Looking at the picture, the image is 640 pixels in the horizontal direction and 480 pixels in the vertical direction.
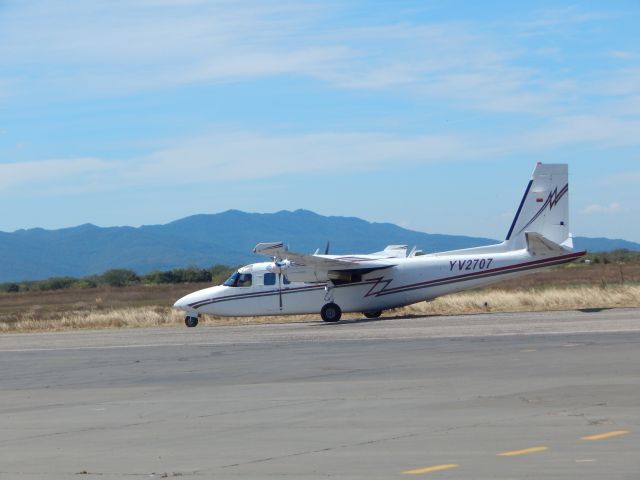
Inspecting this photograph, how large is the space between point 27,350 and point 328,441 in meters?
18.1

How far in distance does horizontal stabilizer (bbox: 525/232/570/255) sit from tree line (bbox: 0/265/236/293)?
47.7 meters

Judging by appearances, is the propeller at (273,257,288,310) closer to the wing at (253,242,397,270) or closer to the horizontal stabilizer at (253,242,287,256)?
the wing at (253,242,397,270)

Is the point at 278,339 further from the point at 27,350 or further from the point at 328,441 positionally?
the point at 328,441

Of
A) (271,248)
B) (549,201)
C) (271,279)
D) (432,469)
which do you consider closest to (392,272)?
(271,279)

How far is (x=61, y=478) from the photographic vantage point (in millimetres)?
9633

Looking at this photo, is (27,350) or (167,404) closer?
(167,404)

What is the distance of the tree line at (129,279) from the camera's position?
8325cm

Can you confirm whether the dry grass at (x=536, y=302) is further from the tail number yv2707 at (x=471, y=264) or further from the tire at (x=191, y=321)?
the tire at (x=191, y=321)

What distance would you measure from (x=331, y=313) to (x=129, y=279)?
204 feet

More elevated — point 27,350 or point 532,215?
point 532,215

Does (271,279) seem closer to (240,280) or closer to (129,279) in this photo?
(240,280)

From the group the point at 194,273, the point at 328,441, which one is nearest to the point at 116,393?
the point at 328,441

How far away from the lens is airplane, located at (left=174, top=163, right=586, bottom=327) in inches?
1310

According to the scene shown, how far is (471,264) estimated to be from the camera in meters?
33.6
